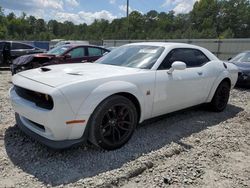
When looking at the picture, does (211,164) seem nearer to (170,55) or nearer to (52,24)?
(170,55)

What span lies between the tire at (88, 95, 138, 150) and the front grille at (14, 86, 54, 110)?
0.54 meters

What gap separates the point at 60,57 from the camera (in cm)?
910

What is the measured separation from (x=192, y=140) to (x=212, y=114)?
1678 millimetres

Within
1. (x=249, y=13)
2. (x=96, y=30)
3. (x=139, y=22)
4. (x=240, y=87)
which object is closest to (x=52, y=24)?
(x=96, y=30)

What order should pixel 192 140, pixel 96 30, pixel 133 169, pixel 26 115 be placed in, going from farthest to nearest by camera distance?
1. pixel 96 30
2. pixel 192 140
3. pixel 26 115
4. pixel 133 169

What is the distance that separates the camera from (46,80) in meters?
3.36

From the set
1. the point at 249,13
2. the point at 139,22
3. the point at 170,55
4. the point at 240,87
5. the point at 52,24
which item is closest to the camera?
the point at 170,55

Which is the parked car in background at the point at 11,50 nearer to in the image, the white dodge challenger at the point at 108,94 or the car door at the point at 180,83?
the white dodge challenger at the point at 108,94

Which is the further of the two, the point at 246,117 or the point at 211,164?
the point at 246,117

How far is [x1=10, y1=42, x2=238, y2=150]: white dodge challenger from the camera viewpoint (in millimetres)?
3146

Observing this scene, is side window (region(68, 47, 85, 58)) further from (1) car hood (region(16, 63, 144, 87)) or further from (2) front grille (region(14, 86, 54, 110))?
(2) front grille (region(14, 86, 54, 110))

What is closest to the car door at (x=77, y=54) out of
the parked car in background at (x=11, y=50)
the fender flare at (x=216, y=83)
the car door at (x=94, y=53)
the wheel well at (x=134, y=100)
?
the car door at (x=94, y=53)

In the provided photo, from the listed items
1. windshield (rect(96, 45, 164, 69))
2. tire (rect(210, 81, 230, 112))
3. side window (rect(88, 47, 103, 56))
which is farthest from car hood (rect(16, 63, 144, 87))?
side window (rect(88, 47, 103, 56))

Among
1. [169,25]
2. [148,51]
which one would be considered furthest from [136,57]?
[169,25]
